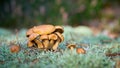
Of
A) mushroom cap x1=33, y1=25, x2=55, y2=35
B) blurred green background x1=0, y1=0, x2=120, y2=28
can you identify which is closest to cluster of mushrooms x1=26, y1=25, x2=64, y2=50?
mushroom cap x1=33, y1=25, x2=55, y2=35

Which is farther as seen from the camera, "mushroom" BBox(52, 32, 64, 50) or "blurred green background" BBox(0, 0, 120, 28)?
"blurred green background" BBox(0, 0, 120, 28)

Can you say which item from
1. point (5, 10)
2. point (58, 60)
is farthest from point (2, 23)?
point (58, 60)

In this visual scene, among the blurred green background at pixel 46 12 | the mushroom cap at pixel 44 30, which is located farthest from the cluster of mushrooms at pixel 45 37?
the blurred green background at pixel 46 12

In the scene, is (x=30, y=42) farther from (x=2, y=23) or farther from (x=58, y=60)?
(x=2, y=23)

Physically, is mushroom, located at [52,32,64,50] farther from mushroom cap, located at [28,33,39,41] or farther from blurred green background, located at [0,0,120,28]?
blurred green background, located at [0,0,120,28]

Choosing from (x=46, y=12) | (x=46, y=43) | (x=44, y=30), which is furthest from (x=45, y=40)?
(x=46, y=12)

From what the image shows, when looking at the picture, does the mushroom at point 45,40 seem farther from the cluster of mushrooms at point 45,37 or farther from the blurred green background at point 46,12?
the blurred green background at point 46,12
